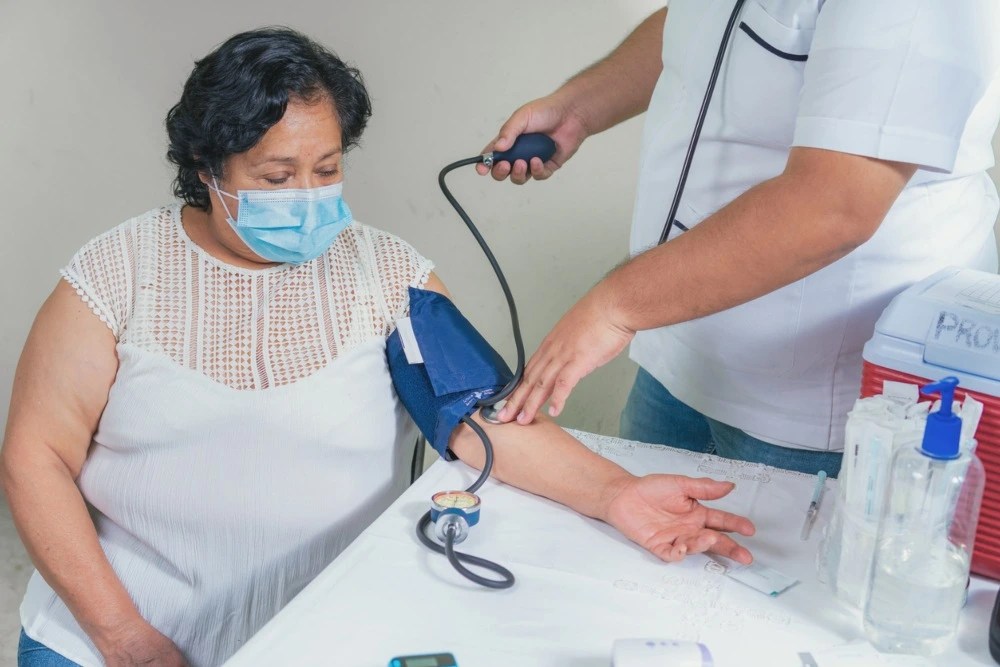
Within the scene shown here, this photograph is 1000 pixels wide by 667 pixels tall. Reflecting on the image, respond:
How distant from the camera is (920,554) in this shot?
95 centimetres

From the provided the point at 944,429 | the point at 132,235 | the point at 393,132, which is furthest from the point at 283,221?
the point at 393,132

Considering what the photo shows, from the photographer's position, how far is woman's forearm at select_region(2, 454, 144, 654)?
1339mm

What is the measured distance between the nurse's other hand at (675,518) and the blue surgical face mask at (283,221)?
2.03ft

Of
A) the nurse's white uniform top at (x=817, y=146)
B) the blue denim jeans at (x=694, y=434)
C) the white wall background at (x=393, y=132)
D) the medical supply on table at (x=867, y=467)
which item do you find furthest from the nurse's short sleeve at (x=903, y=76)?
the white wall background at (x=393, y=132)

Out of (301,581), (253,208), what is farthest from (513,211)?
(301,581)

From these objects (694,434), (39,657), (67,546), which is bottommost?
(39,657)

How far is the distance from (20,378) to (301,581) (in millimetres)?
498

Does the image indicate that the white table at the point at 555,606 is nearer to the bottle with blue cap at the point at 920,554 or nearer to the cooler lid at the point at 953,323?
the bottle with blue cap at the point at 920,554

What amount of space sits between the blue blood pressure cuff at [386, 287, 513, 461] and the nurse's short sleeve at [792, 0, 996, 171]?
1.85 ft

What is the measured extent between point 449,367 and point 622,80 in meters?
0.67

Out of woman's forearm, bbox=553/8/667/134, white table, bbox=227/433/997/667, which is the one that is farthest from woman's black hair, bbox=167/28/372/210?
white table, bbox=227/433/997/667

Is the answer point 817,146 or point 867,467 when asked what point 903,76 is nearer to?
point 817,146

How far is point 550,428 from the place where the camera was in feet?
4.46

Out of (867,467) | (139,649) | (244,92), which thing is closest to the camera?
(867,467)
